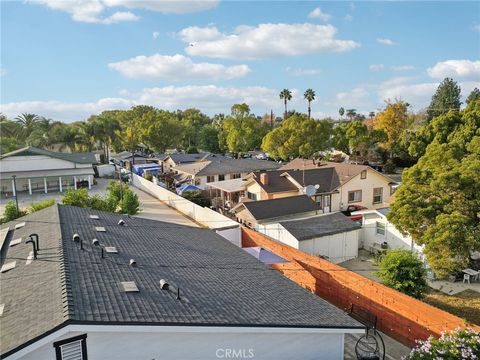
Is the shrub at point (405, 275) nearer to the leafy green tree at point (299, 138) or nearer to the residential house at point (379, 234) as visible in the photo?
the residential house at point (379, 234)

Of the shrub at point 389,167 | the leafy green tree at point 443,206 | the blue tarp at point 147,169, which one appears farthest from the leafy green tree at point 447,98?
the leafy green tree at point 443,206

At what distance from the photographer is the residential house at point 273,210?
27.4 metres

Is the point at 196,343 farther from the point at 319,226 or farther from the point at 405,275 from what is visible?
the point at 319,226

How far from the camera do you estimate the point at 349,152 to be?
6744 centimetres

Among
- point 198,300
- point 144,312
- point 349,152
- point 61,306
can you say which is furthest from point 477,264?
point 349,152

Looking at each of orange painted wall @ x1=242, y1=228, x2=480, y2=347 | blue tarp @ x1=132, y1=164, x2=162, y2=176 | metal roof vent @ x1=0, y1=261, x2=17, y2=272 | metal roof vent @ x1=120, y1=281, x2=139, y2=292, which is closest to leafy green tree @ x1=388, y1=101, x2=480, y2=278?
orange painted wall @ x1=242, y1=228, x2=480, y2=347

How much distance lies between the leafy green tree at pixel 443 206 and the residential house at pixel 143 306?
7.06m

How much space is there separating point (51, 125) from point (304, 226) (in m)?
62.0

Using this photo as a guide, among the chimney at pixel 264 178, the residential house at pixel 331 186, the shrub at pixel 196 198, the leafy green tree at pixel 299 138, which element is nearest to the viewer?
the residential house at pixel 331 186

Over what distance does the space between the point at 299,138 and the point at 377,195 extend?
70.2ft

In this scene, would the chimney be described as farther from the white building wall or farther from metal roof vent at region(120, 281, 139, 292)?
the white building wall

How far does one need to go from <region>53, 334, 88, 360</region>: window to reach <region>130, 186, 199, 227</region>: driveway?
78.8 ft

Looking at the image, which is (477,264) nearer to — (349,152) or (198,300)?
(198,300)

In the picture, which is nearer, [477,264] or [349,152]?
[477,264]
